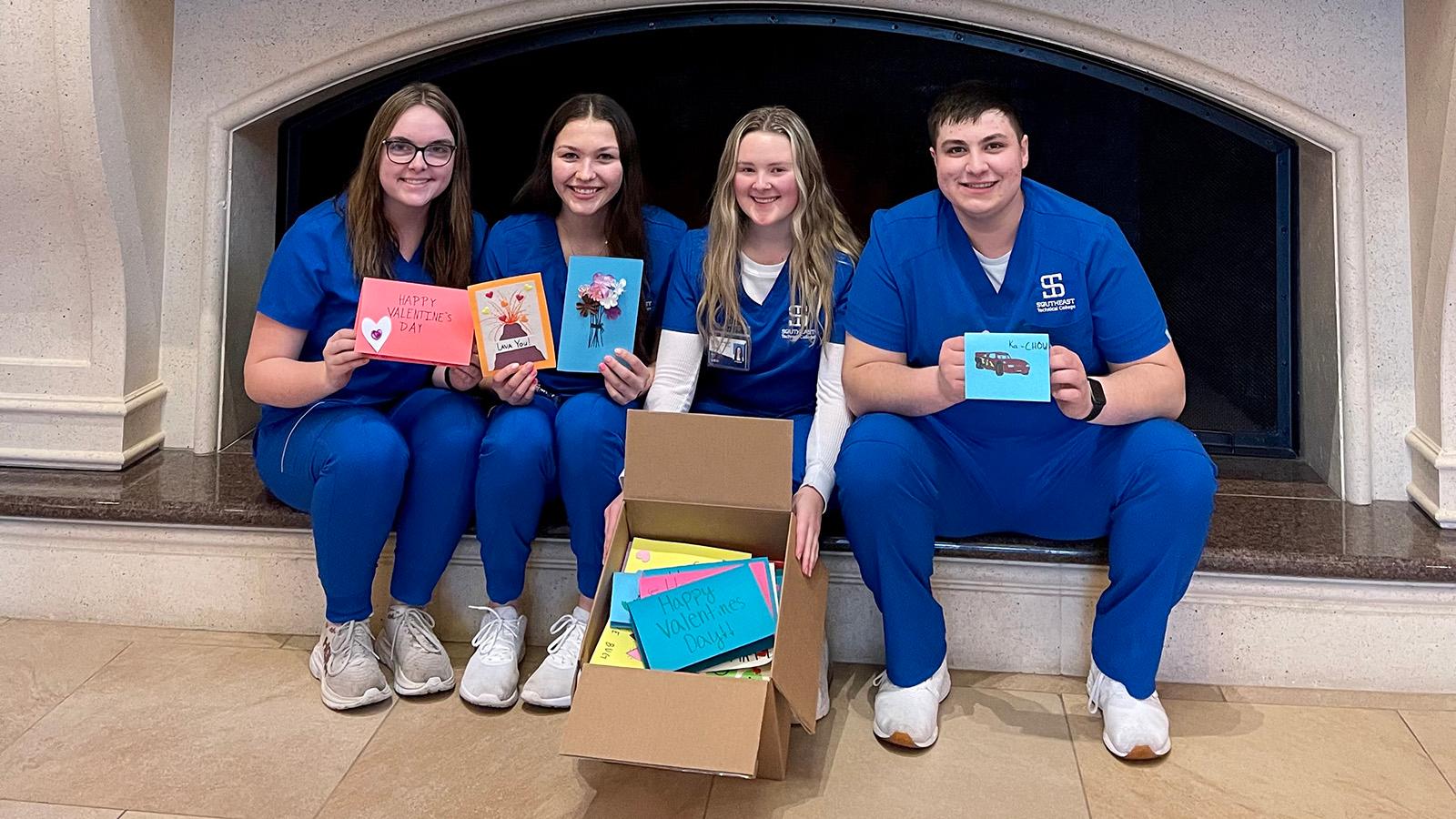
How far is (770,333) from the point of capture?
7.19ft

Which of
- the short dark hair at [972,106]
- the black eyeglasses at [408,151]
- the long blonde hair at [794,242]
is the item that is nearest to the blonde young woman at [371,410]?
the black eyeglasses at [408,151]

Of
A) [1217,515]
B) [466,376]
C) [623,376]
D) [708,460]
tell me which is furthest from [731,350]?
[1217,515]

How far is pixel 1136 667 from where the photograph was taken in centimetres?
198

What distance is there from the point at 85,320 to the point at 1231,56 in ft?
7.45

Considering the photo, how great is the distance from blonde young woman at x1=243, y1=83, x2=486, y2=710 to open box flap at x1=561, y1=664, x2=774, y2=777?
527 mm

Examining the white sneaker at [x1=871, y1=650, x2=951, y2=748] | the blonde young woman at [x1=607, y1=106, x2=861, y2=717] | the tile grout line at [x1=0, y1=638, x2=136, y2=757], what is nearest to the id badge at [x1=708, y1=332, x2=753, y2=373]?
the blonde young woman at [x1=607, y1=106, x2=861, y2=717]

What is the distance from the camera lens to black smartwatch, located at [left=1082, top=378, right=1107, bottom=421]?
6.45ft

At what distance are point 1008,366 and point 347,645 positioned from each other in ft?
3.75

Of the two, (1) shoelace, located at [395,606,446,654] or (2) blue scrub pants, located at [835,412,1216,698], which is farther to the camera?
(1) shoelace, located at [395,606,446,654]

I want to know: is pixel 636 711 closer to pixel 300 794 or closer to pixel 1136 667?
pixel 300 794

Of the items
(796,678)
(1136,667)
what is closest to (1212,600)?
(1136,667)

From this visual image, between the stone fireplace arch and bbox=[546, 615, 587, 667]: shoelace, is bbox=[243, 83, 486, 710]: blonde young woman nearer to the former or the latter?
bbox=[546, 615, 587, 667]: shoelace

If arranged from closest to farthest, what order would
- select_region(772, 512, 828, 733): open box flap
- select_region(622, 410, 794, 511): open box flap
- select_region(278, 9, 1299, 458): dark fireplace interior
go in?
1. select_region(772, 512, 828, 733): open box flap
2. select_region(622, 410, 794, 511): open box flap
3. select_region(278, 9, 1299, 458): dark fireplace interior

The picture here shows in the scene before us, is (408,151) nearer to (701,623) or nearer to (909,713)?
(701,623)
